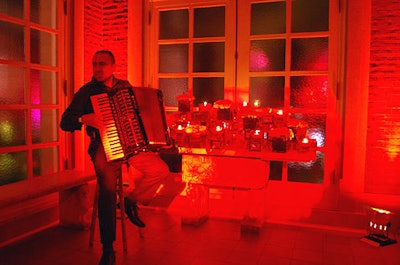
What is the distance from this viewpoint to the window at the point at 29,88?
424 centimetres

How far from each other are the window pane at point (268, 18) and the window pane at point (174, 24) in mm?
888

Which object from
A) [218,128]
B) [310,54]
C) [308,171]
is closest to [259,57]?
[310,54]

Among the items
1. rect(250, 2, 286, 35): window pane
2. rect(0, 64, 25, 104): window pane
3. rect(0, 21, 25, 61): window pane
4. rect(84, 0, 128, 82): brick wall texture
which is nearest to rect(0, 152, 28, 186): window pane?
rect(0, 64, 25, 104): window pane

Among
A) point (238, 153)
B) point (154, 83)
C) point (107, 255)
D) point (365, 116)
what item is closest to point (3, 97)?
point (154, 83)

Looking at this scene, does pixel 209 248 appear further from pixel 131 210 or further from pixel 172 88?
pixel 172 88

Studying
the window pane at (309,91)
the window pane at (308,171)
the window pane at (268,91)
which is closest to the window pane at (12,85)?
the window pane at (268,91)

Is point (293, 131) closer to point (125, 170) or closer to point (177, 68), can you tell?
point (177, 68)

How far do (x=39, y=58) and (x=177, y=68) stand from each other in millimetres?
1685

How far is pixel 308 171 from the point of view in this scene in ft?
15.4

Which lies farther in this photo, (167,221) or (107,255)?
(167,221)

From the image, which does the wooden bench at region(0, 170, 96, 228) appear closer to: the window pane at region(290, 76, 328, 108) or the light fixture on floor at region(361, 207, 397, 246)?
the window pane at region(290, 76, 328, 108)

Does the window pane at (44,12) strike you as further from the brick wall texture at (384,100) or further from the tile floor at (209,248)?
the brick wall texture at (384,100)

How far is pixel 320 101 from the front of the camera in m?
4.62

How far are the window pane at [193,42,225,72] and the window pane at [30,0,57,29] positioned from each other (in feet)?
5.89
